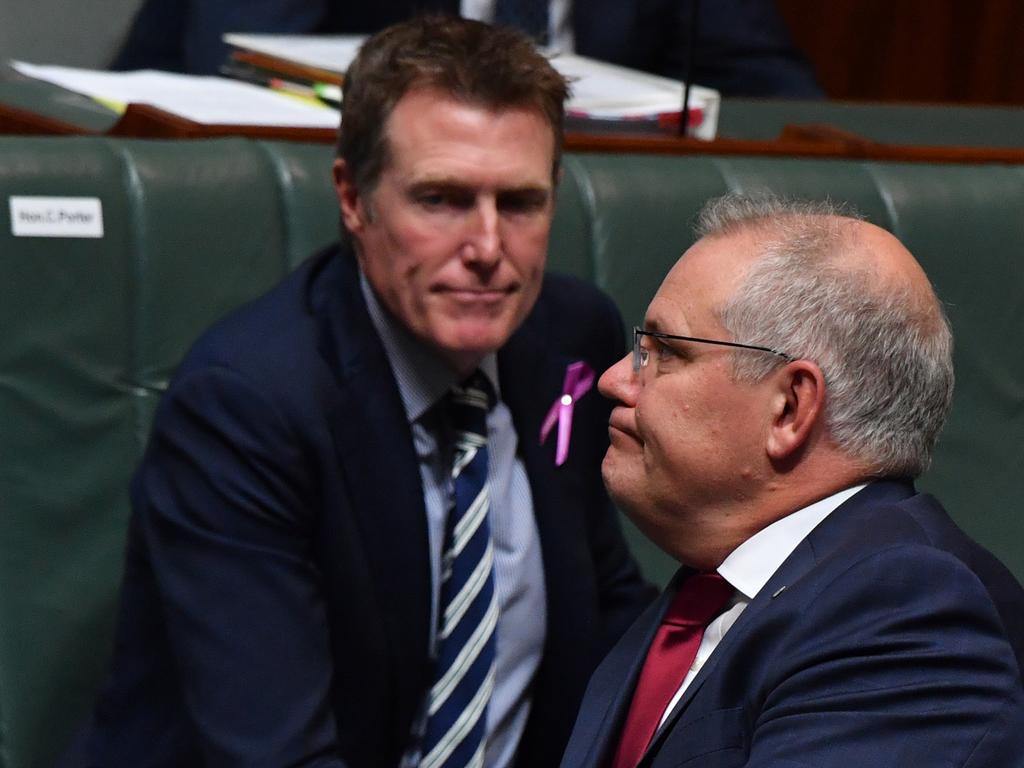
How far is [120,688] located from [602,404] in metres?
0.63

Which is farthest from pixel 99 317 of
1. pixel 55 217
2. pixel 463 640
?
pixel 463 640

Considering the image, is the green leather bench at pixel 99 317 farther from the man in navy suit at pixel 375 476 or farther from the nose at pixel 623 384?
the nose at pixel 623 384

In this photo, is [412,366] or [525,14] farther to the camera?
[525,14]

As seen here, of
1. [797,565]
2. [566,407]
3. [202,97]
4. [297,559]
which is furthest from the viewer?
[202,97]

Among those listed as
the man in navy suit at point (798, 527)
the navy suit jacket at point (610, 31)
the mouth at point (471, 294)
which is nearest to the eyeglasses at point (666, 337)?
the man in navy suit at point (798, 527)

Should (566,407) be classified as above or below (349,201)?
below

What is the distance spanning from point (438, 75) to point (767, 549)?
28.2 inches

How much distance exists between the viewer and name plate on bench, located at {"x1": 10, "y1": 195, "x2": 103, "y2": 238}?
1.90 m

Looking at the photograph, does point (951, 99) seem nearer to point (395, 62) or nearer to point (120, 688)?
point (395, 62)

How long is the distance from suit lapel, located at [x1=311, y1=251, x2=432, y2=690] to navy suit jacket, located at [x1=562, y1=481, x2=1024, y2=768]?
1.70ft

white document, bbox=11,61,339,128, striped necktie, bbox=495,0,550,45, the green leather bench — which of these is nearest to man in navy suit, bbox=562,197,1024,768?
the green leather bench

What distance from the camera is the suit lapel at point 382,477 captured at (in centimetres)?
168

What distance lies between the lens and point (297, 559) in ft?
5.36

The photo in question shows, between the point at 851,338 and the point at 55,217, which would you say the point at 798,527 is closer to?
the point at 851,338
